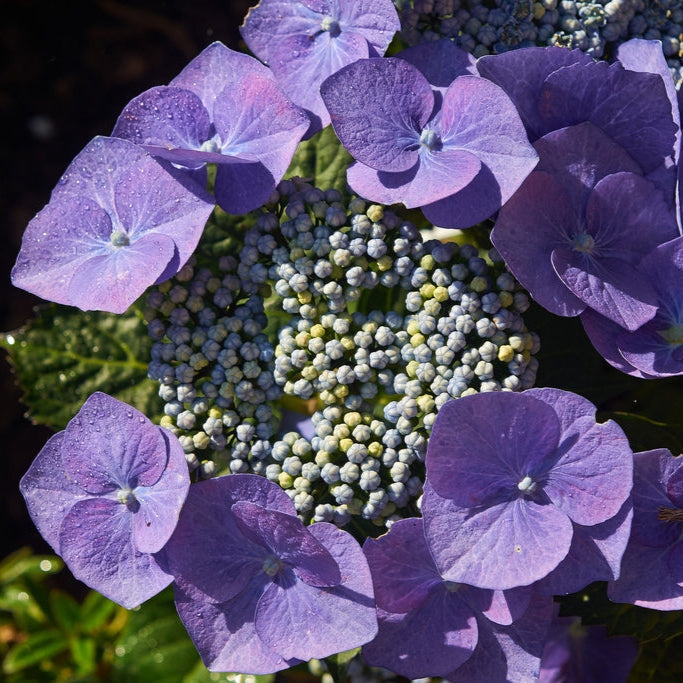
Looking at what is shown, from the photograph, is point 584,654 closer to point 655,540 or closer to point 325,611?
point 655,540

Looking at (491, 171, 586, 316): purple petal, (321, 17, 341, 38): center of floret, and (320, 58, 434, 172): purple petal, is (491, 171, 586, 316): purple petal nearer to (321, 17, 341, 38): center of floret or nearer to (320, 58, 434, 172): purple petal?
(320, 58, 434, 172): purple petal

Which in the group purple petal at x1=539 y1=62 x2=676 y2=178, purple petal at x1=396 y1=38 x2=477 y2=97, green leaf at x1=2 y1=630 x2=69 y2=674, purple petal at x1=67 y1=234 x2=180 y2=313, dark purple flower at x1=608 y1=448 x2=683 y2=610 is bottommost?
green leaf at x1=2 y1=630 x2=69 y2=674

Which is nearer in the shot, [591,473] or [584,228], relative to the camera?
[591,473]

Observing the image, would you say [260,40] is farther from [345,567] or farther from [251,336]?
[345,567]

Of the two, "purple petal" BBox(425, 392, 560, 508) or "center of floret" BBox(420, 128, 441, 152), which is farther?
"center of floret" BBox(420, 128, 441, 152)

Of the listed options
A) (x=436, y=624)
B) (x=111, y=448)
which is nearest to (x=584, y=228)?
(x=436, y=624)

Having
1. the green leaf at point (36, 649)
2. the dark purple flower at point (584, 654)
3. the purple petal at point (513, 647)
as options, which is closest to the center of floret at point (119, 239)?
the purple petal at point (513, 647)

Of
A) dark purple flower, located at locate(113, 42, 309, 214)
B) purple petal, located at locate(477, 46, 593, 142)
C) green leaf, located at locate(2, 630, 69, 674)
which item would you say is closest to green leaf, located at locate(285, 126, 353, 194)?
dark purple flower, located at locate(113, 42, 309, 214)

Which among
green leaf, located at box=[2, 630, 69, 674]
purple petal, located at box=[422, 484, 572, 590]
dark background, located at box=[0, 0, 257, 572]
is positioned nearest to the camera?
purple petal, located at box=[422, 484, 572, 590]

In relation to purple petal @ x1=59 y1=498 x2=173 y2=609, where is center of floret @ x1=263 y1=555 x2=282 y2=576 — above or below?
below
